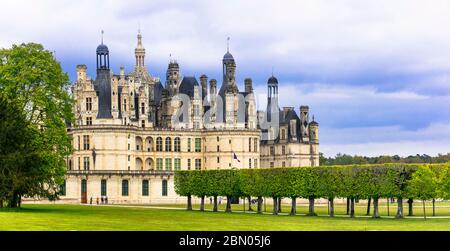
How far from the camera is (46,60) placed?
82.1 meters

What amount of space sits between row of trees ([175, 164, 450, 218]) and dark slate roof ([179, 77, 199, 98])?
42.2 meters

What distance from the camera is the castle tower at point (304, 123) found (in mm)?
145750

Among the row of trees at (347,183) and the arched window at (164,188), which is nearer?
the row of trees at (347,183)

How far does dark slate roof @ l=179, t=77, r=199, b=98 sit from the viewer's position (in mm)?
138275

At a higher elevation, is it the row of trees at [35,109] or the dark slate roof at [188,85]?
the dark slate roof at [188,85]

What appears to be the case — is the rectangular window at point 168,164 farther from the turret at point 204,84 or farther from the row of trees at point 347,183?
the row of trees at point 347,183

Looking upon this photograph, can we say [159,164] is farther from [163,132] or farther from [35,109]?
[35,109]

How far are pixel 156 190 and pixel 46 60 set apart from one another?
49.0m

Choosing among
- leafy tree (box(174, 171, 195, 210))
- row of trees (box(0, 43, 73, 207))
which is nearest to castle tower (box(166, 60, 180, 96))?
leafy tree (box(174, 171, 195, 210))

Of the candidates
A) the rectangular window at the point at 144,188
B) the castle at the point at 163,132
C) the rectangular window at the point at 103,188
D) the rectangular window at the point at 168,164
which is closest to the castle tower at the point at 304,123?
the castle at the point at 163,132

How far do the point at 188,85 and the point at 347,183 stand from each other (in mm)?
59988

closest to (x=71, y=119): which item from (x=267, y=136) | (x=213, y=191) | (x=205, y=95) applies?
(x=213, y=191)

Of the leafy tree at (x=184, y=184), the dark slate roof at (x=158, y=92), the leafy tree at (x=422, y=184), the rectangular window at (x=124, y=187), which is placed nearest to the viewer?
the leafy tree at (x=422, y=184)

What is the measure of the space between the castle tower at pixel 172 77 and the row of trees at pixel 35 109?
175 ft
